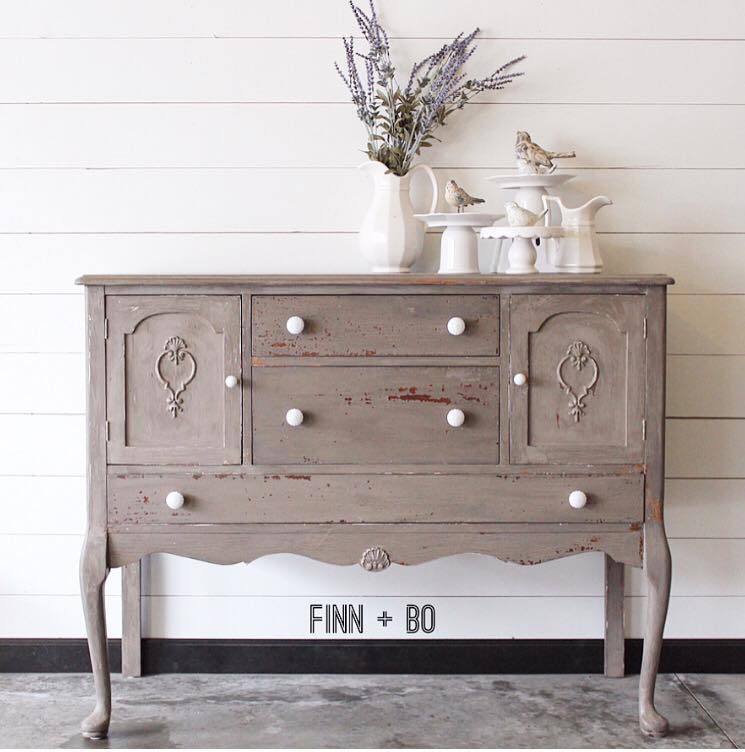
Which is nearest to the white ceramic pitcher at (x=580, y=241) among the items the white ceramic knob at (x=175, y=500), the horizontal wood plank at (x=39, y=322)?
the white ceramic knob at (x=175, y=500)

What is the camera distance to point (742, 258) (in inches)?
104

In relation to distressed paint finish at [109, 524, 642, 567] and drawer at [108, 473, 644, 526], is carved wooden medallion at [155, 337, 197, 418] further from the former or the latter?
distressed paint finish at [109, 524, 642, 567]

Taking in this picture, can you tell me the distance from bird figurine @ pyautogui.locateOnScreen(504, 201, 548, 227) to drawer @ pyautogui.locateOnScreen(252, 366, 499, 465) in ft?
1.27

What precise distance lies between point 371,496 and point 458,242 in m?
0.64

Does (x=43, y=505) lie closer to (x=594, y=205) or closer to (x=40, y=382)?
(x=40, y=382)

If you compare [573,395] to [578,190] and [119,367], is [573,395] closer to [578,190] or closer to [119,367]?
[578,190]

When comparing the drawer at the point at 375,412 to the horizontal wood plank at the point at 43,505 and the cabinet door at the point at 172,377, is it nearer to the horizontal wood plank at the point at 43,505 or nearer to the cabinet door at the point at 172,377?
the cabinet door at the point at 172,377

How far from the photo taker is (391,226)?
2482mm

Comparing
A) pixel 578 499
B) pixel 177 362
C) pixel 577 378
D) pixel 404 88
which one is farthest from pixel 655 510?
pixel 404 88

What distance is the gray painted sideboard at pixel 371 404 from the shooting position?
222 cm

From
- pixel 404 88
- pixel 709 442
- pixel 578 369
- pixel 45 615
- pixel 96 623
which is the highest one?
pixel 404 88

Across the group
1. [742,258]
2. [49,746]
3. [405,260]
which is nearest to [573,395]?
[405,260]

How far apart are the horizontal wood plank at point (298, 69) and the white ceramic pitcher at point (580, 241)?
37cm

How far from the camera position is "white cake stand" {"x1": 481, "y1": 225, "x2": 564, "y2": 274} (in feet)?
7.70
